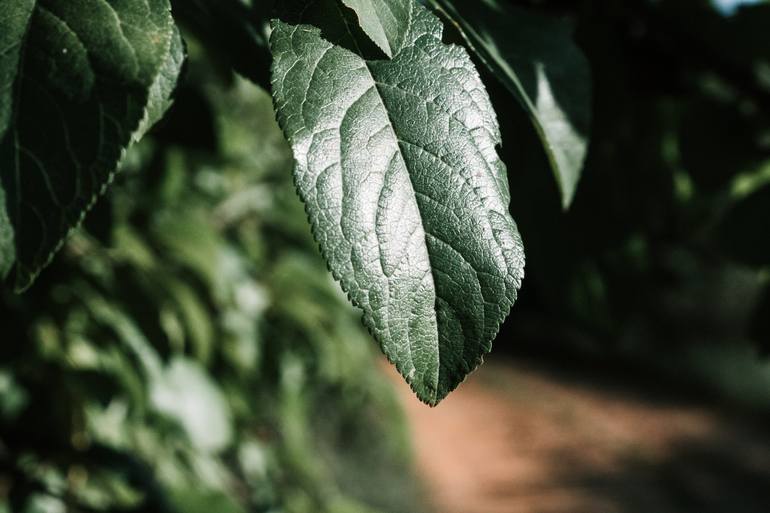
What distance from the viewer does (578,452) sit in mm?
9008

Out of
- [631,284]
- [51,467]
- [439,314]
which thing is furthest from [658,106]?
[51,467]

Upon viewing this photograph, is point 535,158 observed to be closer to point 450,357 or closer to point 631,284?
point 631,284

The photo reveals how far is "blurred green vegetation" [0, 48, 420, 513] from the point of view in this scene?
1316 millimetres

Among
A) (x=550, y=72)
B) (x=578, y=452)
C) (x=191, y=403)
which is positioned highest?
(x=550, y=72)

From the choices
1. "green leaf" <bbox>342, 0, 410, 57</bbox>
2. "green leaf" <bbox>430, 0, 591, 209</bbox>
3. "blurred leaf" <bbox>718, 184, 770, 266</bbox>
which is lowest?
"blurred leaf" <bbox>718, 184, 770, 266</bbox>

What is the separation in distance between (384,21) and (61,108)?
21 centimetres

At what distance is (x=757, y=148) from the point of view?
1318 millimetres

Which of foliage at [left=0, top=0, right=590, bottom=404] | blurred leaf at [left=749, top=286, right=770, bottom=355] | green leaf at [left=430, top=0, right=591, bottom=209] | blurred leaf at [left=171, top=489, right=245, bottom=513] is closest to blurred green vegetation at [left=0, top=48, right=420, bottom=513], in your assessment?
blurred leaf at [left=171, top=489, right=245, bottom=513]

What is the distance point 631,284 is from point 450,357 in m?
0.94

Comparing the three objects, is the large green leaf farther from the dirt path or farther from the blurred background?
the dirt path

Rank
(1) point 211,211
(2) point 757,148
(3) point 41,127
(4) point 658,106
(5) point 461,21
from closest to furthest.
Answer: (3) point 41,127
(5) point 461,21
(2) point 757,148
(4) point 658,106
(1) point 211,211

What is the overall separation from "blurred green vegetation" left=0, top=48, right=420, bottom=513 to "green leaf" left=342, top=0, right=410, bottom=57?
20 cm

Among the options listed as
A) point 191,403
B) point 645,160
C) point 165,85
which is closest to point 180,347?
point 191,403

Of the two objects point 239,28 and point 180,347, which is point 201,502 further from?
point 239,28
